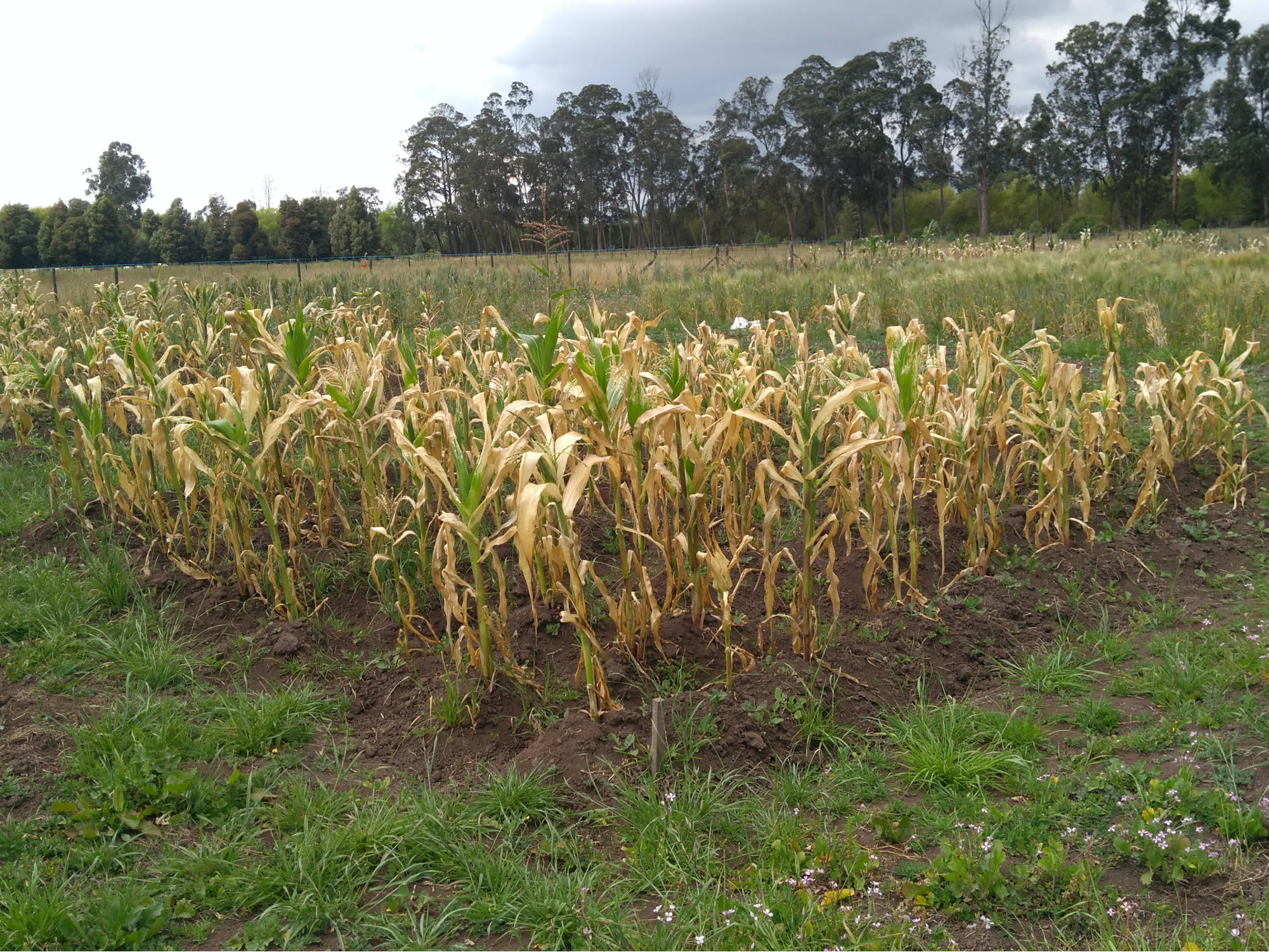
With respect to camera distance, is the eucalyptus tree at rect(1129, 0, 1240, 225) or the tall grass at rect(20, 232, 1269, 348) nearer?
the tall grass at rect(20, 232, 1269, 348)

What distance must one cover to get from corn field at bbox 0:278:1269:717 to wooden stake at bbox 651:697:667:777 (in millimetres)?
309

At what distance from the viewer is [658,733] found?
2.53 m

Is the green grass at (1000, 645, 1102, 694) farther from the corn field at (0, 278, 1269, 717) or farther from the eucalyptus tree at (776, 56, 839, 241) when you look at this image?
the eucalyptus tree at (776, 56, 839, 241)

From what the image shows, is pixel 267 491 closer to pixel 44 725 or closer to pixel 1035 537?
pixel 44 725

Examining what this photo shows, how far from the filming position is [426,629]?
368 cm

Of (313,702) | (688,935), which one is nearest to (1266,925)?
Result: (688,935)

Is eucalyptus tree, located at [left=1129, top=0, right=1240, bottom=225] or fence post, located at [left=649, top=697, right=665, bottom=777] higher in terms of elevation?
eucalyptus tree, located at [left=1129, top=0, right=1240, bottom=225]

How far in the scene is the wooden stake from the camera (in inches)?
98.2

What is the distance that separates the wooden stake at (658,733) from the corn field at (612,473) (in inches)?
12.2

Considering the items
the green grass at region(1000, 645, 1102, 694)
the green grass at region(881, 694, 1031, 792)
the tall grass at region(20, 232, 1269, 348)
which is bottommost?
the green grass at region(881, 694, 1031, 792)

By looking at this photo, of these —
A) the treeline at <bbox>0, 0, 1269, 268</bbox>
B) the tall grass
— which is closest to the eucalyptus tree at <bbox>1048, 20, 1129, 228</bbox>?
the treeline at <bbox>0, 0, 1269, 268</bbox>

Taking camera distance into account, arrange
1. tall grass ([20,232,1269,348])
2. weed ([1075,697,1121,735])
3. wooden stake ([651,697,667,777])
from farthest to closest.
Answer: tall grass ([20,232,1269,348]), weed ([1075,697,1121,735]), wooden stake ([651,697,667,777])

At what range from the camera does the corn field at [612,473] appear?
3002 mm

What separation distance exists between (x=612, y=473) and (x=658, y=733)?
1088mm
